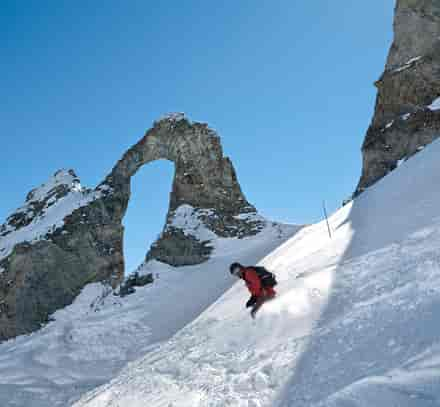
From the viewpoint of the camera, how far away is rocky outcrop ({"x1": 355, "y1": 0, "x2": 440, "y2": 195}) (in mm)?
20250

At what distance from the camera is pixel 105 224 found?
25.4 metres

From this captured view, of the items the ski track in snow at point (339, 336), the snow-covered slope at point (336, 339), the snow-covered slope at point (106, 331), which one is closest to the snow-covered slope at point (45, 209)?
the snow-covered slope at point (106, 331)

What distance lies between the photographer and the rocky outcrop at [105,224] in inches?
851

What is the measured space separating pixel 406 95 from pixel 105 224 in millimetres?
21444

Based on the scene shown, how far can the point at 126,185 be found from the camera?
2777 centimetres

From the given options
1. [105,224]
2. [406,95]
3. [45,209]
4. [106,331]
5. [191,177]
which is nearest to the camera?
[106,331]

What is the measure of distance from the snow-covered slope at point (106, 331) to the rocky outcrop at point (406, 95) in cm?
754

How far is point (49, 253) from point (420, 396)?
78.0ft

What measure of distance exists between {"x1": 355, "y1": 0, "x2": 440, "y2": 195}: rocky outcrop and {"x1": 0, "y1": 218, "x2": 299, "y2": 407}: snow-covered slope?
297 inches

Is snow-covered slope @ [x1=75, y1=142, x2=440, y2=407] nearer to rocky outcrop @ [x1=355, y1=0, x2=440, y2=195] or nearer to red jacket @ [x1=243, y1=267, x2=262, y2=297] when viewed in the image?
red jacket @ [x1=243, y1=267, x2=262, y2=297]

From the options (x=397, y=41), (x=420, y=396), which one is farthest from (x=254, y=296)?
(x=397, y=41)

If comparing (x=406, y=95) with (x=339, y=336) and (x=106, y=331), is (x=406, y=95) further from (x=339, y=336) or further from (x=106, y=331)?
(x=339, y=336)

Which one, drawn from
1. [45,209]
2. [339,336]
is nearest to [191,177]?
[45,209]

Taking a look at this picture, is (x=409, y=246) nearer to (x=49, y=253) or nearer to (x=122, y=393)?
(x=122, y=393)
